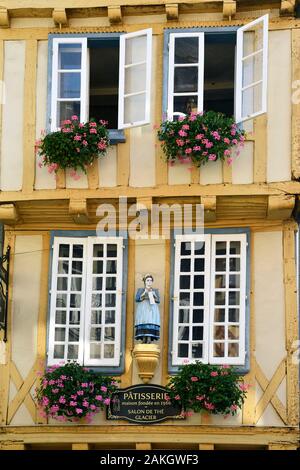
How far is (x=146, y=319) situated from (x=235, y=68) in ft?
11.5

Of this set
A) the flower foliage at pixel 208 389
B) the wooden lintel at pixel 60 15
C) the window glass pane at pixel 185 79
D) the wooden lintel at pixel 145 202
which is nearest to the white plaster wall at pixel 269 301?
the flower foliage at pixel 208 389

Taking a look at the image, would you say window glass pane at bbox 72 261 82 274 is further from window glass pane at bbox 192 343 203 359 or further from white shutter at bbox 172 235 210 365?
window glass pane at bbox 192 343 203 359

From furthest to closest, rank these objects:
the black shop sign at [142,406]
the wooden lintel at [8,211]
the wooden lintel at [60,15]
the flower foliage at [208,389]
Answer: the wooden lintel at [60,15] < the wooden lintel at [8,211] < the black shop sign at [142,406] < the flower foliage at [208,389]

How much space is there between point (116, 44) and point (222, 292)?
3.53 m

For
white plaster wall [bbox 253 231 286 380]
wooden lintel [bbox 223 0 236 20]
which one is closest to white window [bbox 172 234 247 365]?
white plaster wall [bbox 253 231 286 380]

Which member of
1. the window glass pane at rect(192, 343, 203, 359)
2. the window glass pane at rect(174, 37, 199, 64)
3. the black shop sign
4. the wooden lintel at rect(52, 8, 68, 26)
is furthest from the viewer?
the wooden lintel at rect(52, 8, 68, 26)

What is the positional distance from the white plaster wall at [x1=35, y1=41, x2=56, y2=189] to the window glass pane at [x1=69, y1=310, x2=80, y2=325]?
5.17 feet

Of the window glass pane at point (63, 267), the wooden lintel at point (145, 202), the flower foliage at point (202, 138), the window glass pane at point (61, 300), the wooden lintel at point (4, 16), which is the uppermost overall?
the wooden lintel at point (4, 16)

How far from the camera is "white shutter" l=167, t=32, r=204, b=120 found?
19906mm

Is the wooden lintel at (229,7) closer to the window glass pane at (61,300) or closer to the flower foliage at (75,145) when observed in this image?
the flower foliage at (75,145)

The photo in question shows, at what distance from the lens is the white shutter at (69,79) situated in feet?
65.8

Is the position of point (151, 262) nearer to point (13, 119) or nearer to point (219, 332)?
point (219, 332)

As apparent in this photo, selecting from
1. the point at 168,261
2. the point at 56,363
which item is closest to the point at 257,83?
the point at 168,261

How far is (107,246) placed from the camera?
1994 cm
